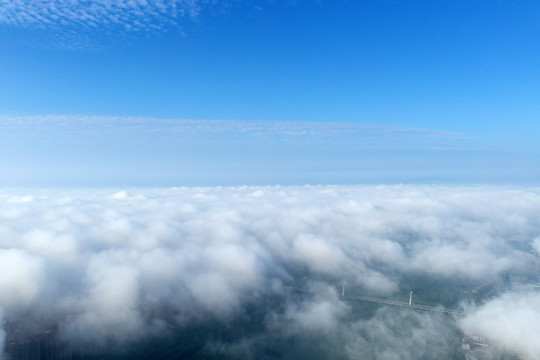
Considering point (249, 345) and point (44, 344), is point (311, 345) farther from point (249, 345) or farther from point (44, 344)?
A: point (44, 344)

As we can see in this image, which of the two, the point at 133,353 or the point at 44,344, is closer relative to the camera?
the point at 44,344

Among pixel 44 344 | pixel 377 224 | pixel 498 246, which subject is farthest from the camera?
Answer: pixel 377 224

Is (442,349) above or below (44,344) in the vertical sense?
below

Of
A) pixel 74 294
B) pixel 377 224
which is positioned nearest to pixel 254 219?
pixel 377 224

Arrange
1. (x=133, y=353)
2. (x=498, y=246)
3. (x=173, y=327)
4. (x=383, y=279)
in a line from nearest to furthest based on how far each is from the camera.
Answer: (x=133, y=353) < (x=173, y=327) < (x=383, y=279) < (x=498, y=246)

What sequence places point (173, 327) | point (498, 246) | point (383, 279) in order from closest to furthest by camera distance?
1. point (173, 327)
2. point (383, 279)
3. point (498, 246)

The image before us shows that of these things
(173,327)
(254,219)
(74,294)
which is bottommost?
(254,219)

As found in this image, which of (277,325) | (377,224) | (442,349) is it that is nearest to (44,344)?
(277,325)

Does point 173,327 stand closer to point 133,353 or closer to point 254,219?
point 133,353

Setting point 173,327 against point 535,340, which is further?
point 173,327
